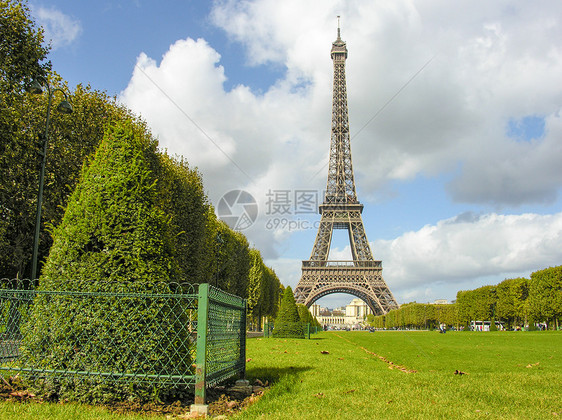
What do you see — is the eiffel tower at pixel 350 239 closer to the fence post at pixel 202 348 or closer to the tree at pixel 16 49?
the tree at pixel 16 49

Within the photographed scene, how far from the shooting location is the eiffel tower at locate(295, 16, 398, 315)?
73.4 m

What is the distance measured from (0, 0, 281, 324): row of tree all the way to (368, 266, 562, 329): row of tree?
1397 inches

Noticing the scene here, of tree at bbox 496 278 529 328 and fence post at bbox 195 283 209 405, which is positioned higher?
tree at bbox 496 278 529 328

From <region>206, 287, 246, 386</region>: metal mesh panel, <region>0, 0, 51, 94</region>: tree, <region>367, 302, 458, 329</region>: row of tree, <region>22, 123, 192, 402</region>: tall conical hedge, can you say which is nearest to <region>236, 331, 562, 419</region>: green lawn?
<region>206, 287, 246, 386</region>: metal mesh panel

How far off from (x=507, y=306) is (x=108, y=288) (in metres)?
65.9

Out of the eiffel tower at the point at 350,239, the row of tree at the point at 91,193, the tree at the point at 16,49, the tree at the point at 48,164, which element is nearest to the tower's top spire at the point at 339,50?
the eiffel tower at the point at 350,239

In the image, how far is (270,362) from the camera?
1182cm

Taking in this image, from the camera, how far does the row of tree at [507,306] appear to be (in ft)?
166

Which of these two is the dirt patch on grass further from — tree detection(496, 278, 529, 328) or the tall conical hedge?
tree detection(496, 278, 529, 328)

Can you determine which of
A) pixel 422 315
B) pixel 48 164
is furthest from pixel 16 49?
pixel 422 315

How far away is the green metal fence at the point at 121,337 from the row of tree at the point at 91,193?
1.28ft

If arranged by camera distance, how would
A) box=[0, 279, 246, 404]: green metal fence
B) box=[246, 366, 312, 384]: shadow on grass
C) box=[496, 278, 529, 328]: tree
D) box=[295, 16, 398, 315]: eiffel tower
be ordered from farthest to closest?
box=[295, 16, 398, 315]: eiffel tower → box=[496, 278, 529, 328]: tree → box=[246, 366, 312, 384]: shadow on grass → box=[0, 279, 246, 404]: green metal fence

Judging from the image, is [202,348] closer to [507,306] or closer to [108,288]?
[108,288]

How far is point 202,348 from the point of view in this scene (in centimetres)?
550
